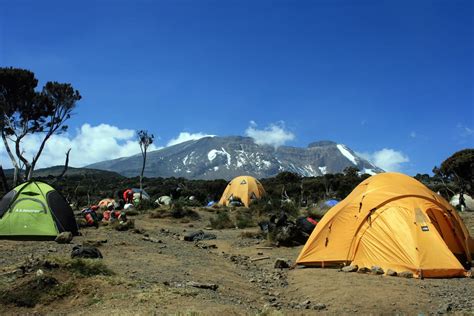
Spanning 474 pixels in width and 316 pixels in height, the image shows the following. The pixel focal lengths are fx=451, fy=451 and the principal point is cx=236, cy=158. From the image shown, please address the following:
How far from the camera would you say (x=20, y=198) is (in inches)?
539

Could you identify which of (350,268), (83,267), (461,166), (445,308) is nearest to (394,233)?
(350,268)

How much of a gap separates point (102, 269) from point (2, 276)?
1.65 meters

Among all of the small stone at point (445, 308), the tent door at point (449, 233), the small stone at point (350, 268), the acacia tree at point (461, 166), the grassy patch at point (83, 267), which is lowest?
the small stone at point (445, 308)

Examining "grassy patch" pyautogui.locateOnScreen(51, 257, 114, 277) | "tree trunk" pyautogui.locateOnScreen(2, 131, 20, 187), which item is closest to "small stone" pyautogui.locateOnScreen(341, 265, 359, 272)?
"grassy patch" pyautogui.locateOnScreen(51, 257, 114, 277)

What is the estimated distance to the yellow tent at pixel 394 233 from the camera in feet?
31.9

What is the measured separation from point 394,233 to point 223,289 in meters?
4.39

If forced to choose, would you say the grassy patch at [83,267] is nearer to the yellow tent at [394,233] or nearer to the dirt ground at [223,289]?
the dirt ground at [223,289]

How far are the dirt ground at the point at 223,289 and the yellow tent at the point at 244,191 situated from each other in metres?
22.3

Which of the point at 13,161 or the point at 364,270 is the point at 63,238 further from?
the point at 13,161

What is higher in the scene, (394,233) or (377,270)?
(394,233)

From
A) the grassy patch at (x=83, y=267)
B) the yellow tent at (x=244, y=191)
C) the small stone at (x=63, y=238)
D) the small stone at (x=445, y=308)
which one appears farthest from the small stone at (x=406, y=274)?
the yellow tent at (x=244, y=191)

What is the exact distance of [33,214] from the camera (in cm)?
1359

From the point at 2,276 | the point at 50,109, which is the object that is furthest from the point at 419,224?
the point at 50,109

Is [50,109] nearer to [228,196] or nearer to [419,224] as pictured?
[228,196]
